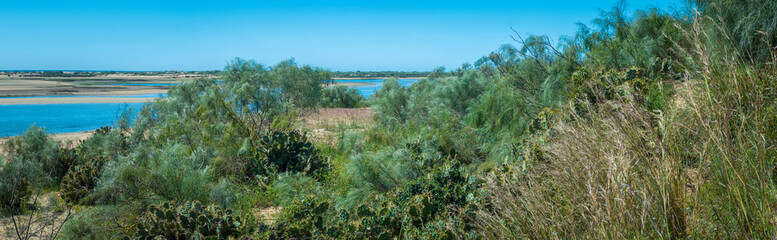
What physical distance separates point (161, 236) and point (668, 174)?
4299 millimetres

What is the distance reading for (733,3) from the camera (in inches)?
278

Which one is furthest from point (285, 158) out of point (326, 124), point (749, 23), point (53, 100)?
point (53, 100)

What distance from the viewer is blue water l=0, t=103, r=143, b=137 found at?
18672 mm

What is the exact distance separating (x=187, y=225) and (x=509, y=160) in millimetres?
3470

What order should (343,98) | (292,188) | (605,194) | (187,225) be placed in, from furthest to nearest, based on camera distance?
(343,98) → (292,188) → (187,225) → (605,194)

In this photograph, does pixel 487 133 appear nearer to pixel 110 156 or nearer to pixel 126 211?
pixel 126 211

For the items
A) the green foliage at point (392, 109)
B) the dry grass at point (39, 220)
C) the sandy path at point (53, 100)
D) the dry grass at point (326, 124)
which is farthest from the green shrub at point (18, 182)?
the sandy path at point (53, 100)

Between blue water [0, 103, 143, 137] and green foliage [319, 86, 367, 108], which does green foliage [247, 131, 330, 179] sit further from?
green foliage [319, 86, 367, 108]

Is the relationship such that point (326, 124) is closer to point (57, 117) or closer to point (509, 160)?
point (509, 160)

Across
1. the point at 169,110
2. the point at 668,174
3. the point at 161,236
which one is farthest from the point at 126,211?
the point at 169,110

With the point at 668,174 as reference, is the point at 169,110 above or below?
below

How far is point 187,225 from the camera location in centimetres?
471

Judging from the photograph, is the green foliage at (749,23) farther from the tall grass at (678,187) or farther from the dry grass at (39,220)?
the dry grass at (39,220)

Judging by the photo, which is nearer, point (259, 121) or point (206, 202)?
point (206, 202)
